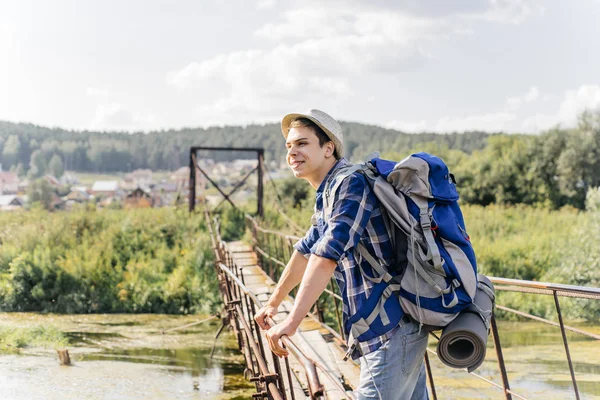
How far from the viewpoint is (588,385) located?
673 centimetres

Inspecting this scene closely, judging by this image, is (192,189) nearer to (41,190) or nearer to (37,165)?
(41,190)

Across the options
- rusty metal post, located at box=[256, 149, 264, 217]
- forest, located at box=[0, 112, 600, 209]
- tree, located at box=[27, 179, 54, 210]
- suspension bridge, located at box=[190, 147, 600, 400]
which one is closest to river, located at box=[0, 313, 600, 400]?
suspension bridge, located at box=[190, 147, 600, 400]

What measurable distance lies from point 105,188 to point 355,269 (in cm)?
4867

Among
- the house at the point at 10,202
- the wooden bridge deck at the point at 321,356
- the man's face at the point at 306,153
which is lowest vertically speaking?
the wooden bridge deck at the point at 321,356

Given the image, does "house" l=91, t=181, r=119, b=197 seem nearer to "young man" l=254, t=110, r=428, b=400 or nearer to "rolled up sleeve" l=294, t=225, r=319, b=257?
"rolled up sleeve" l=294, t=225, r=319, b=257

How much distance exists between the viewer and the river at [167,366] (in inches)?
224

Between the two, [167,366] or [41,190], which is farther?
[41,190]

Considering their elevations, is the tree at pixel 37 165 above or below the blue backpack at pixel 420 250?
above

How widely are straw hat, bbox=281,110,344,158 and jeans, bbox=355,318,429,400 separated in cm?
56

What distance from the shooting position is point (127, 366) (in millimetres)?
6699

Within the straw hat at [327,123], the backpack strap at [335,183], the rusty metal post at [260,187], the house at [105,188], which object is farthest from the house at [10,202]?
the house at [105,188]

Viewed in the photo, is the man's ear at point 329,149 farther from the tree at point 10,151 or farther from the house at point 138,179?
the house at point 138,179

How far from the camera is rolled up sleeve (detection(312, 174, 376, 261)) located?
158cm

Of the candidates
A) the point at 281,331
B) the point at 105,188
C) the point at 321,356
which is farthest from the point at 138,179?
the point at 281,331
